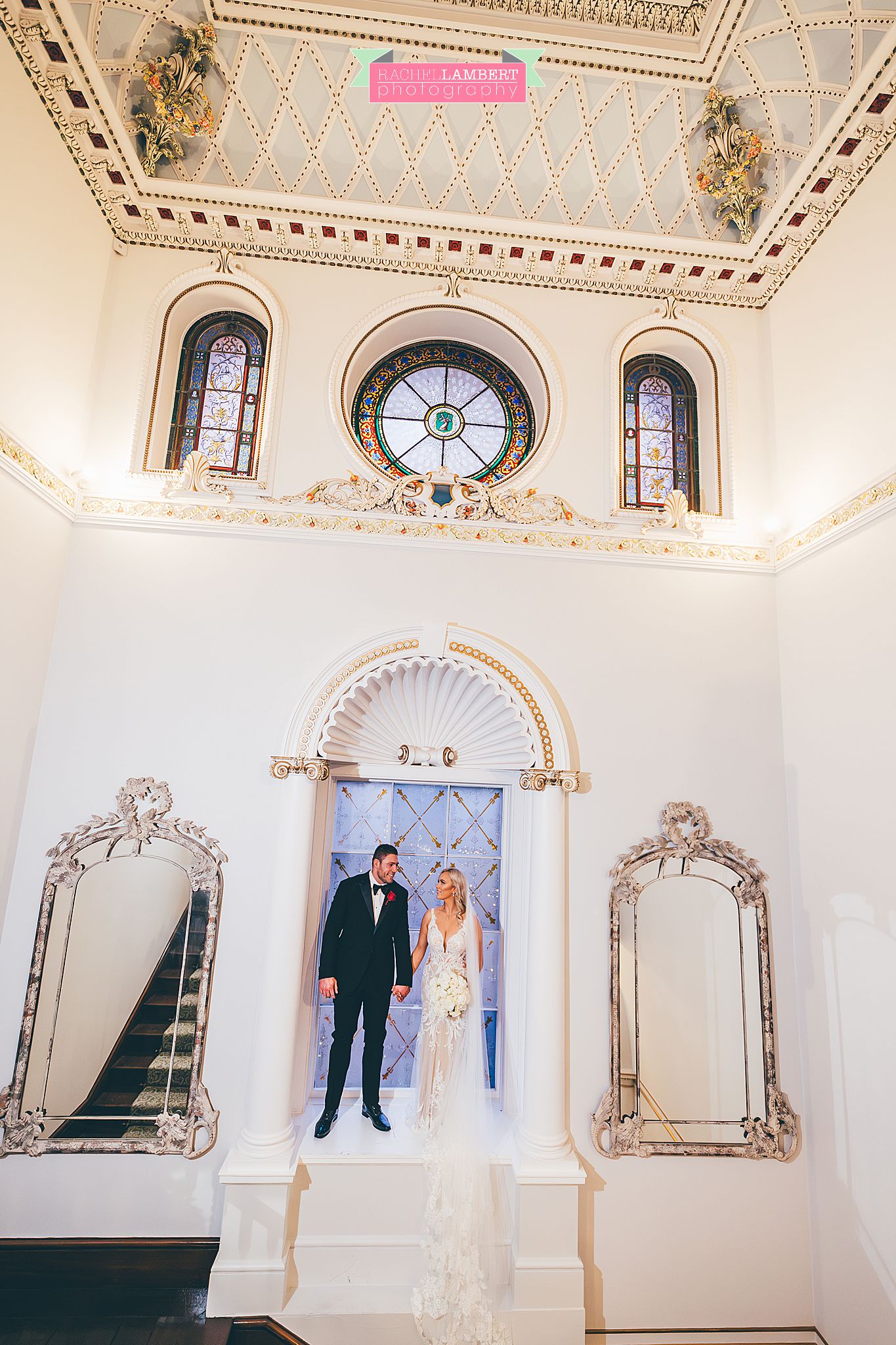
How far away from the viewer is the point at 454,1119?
3893 millimetres

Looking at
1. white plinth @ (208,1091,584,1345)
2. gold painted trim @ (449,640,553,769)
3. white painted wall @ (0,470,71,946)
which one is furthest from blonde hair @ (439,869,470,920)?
white painted wall @ (0,470,71,946)

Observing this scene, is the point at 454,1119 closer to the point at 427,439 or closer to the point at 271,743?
the point at 271,743

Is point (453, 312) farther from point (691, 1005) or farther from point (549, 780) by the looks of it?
point (691, 1005)

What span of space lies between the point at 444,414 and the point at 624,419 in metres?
1.39

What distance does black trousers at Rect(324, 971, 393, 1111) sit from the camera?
4.16 m

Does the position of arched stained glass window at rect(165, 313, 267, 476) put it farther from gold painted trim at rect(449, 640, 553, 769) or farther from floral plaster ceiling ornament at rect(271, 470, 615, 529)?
gold painted trim at rect(449, 640, 553, 769)

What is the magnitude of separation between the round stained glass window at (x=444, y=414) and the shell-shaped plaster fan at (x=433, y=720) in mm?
1591

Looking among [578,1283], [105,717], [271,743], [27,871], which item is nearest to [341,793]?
[271,743]

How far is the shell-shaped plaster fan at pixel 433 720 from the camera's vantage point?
4609mm

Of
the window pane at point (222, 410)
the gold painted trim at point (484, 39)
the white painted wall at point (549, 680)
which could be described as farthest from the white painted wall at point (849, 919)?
the window pane at point (222, 410)

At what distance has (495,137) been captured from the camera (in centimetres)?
467

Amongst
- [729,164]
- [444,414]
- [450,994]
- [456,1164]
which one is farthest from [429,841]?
[729,164]

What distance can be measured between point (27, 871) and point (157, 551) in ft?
7.05

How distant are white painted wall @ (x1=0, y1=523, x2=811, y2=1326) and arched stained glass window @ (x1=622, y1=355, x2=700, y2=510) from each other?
0.79 meters
